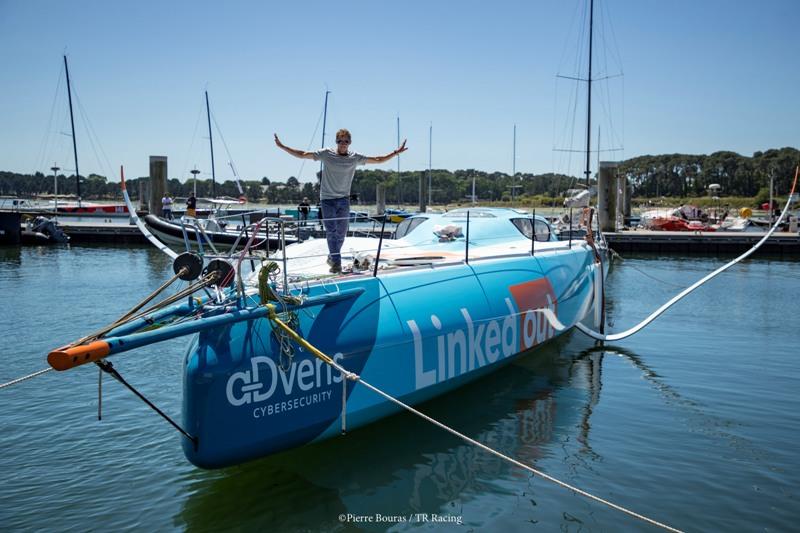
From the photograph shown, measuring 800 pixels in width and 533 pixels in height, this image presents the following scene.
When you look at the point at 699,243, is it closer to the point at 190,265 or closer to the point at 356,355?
the point at 356,355

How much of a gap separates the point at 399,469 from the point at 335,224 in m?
2.94

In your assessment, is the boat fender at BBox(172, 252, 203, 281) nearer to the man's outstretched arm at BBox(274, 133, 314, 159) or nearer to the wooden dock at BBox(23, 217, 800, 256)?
the man's outstretched arm at BBox(274, 133, 314, 159)

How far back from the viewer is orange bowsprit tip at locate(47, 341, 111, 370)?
4355 mm

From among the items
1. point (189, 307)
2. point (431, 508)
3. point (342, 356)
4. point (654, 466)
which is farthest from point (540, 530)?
point (189, 307)

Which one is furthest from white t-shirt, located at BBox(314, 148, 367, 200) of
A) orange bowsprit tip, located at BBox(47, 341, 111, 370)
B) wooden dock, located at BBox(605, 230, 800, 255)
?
wooden dock, located at BBox(605, 230, 800, 255)

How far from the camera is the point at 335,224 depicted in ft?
26.3

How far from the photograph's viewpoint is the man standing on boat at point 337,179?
8000 mm

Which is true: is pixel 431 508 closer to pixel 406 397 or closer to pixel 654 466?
pixel 406 397

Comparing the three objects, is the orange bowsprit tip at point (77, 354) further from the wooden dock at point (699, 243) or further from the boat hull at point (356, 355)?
the wooden dock at point (699, 243)

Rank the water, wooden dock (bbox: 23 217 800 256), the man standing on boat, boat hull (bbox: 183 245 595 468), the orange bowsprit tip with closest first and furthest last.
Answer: the orange bowsprit tip
boat hull (bbox: 183 245 595 468)
the water
the man standing on boat
wooden dock (bbox: 23 217 800 256)

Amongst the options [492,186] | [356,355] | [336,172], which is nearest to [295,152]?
[336,172]

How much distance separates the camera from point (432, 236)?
36.3 feet

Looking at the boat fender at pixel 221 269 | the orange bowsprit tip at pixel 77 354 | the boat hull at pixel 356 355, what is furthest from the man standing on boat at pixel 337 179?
the orange bowsprit tip at pixel 77 354

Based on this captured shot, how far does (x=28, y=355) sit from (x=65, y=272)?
12.6 meters
